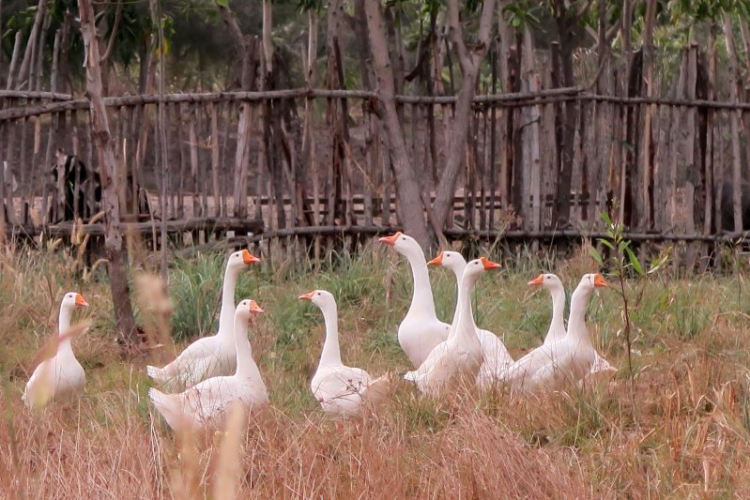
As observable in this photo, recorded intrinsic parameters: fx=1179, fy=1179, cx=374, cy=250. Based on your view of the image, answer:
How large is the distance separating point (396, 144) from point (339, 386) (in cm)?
389

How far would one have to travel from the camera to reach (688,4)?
9.95 metres

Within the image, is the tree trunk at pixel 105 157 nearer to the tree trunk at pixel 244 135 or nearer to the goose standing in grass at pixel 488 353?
the goose standing in grass at pixel 488 353

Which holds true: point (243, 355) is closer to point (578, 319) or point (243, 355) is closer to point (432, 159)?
point (578, 319)

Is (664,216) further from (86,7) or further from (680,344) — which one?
(86,7)

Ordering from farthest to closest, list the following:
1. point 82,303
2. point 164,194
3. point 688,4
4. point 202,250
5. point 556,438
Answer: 1. point 688,4
2. point 202,250
3. point 164,194
4. point 82,303
5. point 556,438

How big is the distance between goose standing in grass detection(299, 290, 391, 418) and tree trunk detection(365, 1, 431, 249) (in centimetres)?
331

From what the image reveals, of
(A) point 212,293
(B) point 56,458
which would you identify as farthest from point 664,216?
(B) point 56,458

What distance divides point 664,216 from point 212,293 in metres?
3.97

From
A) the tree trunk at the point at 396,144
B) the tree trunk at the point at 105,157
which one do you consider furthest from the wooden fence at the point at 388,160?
the tree trunk at the point at 105,157

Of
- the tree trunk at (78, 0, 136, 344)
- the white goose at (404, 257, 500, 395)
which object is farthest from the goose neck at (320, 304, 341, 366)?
the tree trunk at (78, 0, 136, 344)

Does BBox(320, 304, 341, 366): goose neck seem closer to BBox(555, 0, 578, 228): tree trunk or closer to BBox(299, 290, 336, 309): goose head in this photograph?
BBox(299, 290, 336, 309): goose head

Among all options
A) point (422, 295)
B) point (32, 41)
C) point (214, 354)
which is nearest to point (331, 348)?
point (214, 354)

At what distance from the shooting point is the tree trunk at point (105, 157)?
5645mm

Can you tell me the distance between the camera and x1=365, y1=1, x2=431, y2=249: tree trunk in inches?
331
